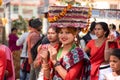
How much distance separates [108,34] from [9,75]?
110 inches

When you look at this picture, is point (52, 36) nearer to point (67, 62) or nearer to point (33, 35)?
point (33, 35)

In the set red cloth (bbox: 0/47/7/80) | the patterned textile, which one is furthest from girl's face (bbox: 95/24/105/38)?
the patterned textile

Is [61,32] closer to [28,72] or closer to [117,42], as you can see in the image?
[117,42]

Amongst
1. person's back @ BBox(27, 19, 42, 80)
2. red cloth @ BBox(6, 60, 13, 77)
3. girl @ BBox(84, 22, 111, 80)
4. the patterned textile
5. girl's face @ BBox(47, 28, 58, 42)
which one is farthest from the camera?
the patterned textile

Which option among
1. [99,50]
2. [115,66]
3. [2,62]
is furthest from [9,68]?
[99,50]

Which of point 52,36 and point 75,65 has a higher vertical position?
point 75,65

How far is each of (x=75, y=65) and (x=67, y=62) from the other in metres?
0.09

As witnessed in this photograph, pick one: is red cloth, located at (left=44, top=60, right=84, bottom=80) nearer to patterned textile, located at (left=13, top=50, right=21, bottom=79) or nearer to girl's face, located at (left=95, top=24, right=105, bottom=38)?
girl's face, located at (left=95, top=24, right=105, bottom=38)

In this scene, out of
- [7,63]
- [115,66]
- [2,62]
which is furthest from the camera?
[115,66]

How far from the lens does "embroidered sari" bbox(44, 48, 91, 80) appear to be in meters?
5.17

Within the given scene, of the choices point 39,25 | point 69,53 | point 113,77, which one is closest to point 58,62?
point 69,53

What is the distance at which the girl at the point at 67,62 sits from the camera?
5145 millimetres

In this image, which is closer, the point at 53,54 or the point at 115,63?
the point at 53,54

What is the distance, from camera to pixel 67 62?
17.0 ft
